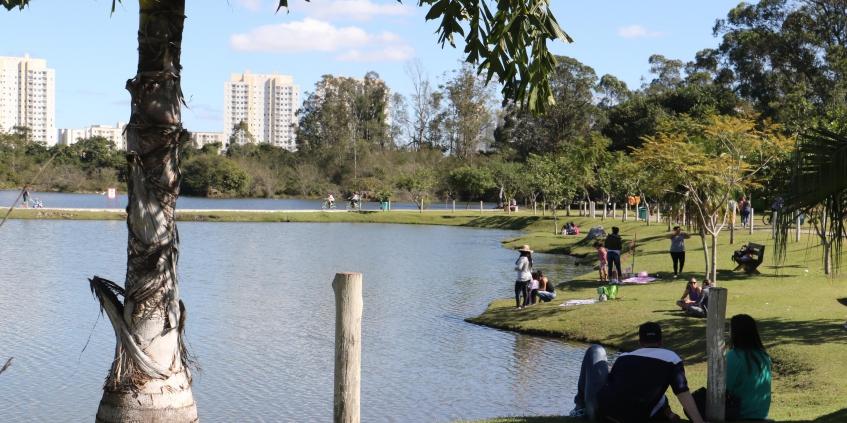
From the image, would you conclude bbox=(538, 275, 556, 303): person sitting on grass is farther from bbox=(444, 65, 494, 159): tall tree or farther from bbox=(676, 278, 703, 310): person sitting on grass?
bbox=(444, 65, 494, 159): tall tree

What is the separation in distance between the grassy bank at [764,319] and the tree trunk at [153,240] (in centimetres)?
428

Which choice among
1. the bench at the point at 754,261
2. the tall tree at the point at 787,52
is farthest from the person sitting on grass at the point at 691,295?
the tall tree at the point at 787,52

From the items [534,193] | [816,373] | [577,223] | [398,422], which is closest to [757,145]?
[816,373]

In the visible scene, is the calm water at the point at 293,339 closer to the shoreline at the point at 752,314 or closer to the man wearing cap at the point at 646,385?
the shoreline at the point at 752,314

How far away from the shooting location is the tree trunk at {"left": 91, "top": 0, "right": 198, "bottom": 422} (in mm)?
7367

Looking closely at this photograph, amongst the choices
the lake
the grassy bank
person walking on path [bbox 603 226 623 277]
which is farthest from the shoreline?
the lake

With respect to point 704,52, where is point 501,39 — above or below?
below

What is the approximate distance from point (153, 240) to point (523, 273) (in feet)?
52.9

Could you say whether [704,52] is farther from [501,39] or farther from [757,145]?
[501,39]

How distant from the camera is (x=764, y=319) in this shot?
18.8 m

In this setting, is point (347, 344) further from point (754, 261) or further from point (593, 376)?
point (754, 261)

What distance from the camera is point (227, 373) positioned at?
17562mm

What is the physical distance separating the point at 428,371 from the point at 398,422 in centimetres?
366

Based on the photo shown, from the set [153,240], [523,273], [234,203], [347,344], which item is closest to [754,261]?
[523,273]
